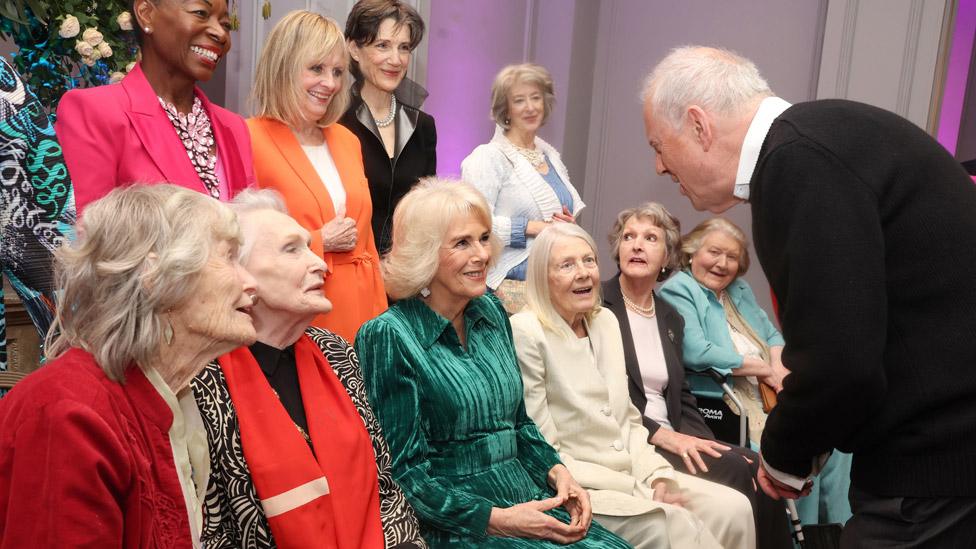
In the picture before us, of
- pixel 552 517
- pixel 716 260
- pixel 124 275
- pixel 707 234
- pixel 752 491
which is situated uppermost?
pixel 124 275

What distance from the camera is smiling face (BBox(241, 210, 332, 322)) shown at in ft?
6.53

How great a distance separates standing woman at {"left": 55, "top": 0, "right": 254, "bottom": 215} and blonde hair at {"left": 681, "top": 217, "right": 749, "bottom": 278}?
224cm

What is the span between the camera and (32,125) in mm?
1931

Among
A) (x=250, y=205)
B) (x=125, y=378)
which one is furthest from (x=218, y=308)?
(x=250, y=205)

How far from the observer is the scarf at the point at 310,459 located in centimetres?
183

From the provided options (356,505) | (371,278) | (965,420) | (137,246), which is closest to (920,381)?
(965,420)

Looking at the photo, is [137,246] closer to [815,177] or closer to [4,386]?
[4,386]

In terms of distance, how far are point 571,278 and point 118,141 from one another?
145 cm

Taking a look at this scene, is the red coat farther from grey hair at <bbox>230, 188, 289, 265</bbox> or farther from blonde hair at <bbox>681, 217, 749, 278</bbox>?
blonde hair at <bbox>681, 217, 749, 278</bbox>

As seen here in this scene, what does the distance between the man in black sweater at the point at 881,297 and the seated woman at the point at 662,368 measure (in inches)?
65.4

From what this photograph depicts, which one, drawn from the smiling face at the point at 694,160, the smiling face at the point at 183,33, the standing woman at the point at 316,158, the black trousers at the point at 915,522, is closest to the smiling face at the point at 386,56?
the standing woman at the point at 316,158

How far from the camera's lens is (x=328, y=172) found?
2.91 metres

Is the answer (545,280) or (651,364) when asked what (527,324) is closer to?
(545,280)

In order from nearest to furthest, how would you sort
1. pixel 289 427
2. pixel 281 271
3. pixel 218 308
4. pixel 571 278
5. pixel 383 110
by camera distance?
pixel 218 308 < pixel 289 427 < pixel 281 271 < pixel 571 278 < pixel 383 110
